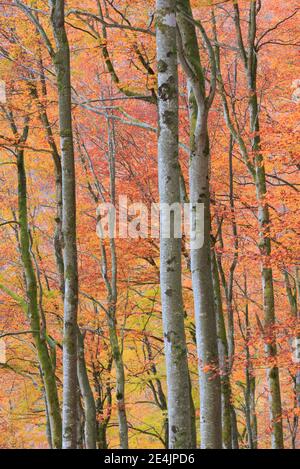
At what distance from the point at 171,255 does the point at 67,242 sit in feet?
5.29

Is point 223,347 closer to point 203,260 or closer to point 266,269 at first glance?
point 266,269

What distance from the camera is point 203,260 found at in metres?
7.19

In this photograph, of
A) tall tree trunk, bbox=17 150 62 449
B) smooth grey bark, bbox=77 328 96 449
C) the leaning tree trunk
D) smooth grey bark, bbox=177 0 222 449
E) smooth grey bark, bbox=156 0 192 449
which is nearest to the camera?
smooth grey bark, bbox=156 0 192 449

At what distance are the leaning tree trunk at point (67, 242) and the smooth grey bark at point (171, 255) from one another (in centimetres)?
144

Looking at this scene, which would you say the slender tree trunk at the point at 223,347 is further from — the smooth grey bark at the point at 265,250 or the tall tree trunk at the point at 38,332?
the tall tree trunk at the point at 38,332

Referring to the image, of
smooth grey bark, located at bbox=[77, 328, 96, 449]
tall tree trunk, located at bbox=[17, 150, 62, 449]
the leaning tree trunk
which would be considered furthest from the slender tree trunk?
the leaning tree trunk

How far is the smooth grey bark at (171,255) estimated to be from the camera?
18.9ft

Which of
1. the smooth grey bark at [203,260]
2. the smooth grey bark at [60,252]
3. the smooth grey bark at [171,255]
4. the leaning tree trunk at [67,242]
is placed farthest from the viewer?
the smooth grey bark at [60,252]

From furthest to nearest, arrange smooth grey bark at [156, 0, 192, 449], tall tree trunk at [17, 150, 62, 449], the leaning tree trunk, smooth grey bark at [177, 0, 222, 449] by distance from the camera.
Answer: tall tree trunk at [17, 150, 62, 449] → smooth grey bark at [177, 0, 222, 449] → the leaning tree trunk → smooth grey bark at [156, 0, 192, 449]

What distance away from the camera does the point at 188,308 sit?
51.3 ft

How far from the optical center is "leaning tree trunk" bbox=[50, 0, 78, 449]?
690cm

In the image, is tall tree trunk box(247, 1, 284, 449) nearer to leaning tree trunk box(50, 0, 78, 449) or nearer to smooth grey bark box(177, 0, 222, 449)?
smooth grey bark box(177, 0, 222, 449)

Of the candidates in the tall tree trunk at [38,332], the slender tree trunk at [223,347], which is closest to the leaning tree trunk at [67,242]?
the tall tree trunk at [38,332]

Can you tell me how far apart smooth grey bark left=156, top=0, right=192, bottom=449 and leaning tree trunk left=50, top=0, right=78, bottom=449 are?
56.8 inches
